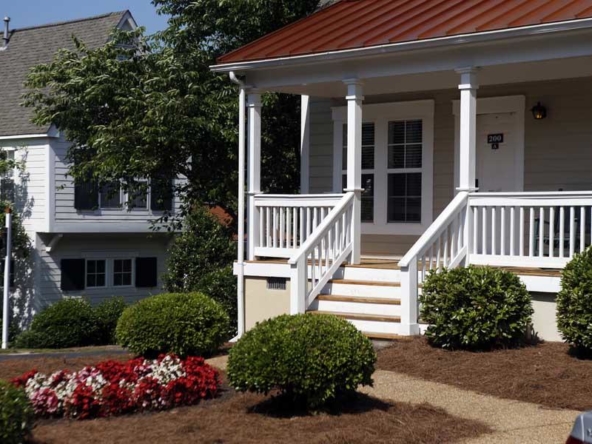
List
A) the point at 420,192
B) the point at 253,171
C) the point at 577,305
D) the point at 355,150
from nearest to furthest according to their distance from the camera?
1. the point at 577,305
2. the point at 355,150
3. the point at 253,171
4. the point at 420,192

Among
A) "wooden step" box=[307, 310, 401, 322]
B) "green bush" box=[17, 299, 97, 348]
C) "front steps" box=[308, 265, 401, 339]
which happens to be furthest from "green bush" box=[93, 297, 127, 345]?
"wooden step" box=[307, 310, 401, 322]

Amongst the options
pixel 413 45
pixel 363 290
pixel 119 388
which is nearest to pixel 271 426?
pixel 119 388

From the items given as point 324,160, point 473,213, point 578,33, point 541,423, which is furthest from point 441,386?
point 324,160

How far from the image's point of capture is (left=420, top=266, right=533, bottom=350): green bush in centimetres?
1141

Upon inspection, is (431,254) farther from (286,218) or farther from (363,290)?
(286,218)

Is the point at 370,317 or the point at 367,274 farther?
the point at 367,274

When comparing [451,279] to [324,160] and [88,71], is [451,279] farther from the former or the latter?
[88,71]

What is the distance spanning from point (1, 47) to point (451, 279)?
24.4 metres

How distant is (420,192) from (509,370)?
20.3 ft

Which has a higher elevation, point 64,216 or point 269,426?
point 64,216

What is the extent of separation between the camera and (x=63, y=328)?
66.6ft

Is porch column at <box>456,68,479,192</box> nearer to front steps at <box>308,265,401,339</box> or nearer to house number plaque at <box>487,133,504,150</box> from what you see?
front steps at <box>308,265,401,339</box>

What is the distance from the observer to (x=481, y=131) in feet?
51.6

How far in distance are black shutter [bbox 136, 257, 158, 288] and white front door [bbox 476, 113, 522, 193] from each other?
16602 mm
